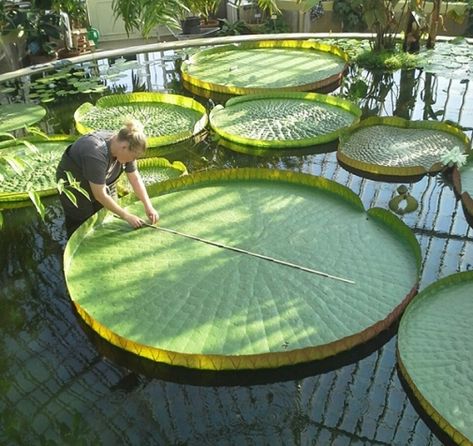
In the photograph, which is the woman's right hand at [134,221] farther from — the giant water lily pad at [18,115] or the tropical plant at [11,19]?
the tropical plant at [11,19]

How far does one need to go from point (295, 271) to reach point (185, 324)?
66 cm

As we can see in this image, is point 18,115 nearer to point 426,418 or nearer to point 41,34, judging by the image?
point 41,34

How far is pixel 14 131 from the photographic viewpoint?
4.81m

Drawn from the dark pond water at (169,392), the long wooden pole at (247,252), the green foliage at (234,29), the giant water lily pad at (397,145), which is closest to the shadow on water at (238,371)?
the dark pond water at (169,392)

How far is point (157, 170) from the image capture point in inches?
156

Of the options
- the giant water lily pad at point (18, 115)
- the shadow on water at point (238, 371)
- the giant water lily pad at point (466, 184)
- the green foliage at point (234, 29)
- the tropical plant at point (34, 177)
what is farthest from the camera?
the green foliage at point (234, 29)

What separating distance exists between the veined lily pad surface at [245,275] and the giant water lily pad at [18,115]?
6.50 feet

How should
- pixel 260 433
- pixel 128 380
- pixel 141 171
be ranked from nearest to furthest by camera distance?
pixel 260 433
pixel 128 380
pixel 141 171

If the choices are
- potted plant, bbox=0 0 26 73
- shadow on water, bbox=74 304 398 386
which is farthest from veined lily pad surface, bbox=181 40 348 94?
shadow on water, bbox=74 304 398 386

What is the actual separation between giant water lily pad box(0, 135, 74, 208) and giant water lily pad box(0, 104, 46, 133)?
421 millimetres

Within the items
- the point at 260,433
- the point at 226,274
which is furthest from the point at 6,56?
the point at 260,433

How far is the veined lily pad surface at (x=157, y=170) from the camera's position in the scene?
12.6ft

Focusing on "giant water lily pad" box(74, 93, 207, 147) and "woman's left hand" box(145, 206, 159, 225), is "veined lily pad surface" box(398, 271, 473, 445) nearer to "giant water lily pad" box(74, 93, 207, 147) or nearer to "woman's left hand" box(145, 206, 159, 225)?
"woman's left hand" box(145, 206, 159, 225)

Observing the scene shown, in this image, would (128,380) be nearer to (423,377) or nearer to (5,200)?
(423,377)
